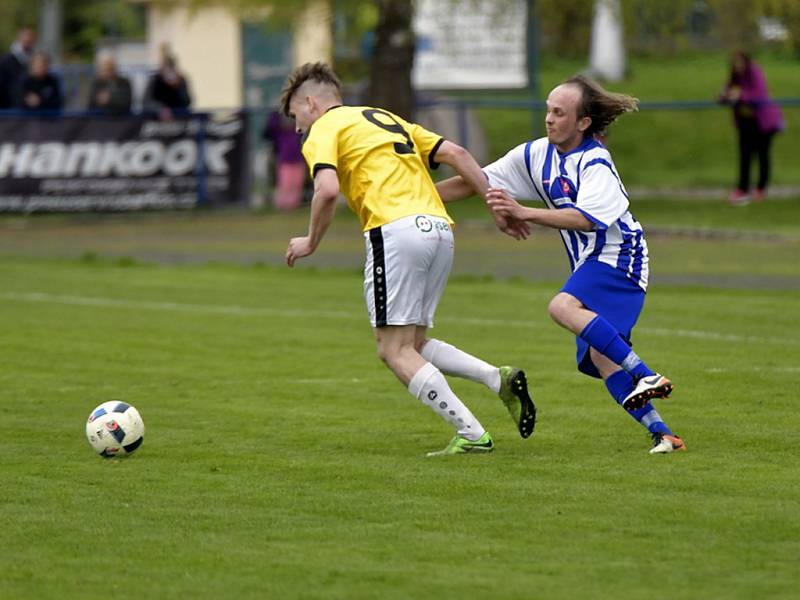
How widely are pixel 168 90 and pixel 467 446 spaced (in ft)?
64.3

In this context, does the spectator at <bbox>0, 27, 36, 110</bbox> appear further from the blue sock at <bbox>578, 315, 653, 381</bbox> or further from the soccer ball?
the blue sock at <bbox>578, 315, 653, 381</bbox>

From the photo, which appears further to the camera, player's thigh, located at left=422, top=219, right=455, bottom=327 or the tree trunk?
the tree trunk

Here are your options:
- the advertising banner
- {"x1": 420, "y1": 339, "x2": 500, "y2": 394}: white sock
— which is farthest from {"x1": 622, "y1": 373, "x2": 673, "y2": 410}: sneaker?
the advertising banner

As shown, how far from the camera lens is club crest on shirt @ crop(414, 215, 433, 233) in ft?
26.4

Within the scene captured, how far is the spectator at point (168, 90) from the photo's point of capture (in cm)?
2691

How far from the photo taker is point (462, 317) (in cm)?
1462

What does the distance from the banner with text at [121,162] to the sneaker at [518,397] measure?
18.2 meters

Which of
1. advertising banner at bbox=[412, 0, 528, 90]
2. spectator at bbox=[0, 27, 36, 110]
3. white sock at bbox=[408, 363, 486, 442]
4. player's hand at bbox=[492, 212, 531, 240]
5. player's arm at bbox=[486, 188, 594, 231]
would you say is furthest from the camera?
advertising banner at bbox=[412, 0, 528, 90]

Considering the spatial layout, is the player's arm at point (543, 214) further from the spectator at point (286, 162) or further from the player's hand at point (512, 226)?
the spectator at point (286, 162)

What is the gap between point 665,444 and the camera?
8.08m

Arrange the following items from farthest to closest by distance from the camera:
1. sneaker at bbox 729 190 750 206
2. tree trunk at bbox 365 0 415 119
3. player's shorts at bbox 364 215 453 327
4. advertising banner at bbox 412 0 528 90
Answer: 1. advertising banner at bbox 412 0 528 90
2. sneaker at bbox 729 190 750 206
3. tree trunk at bbox 365 0 415 119
4. player's shorts at bbox 364 215 453 327

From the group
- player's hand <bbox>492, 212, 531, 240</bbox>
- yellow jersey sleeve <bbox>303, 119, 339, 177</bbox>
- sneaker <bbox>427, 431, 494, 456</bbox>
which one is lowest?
sneaker <bbox>427, 431, 494, 456</bbox>

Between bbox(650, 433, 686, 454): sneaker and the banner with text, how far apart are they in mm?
18491

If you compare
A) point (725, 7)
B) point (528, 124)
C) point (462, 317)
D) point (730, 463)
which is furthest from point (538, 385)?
point (528, 124)
